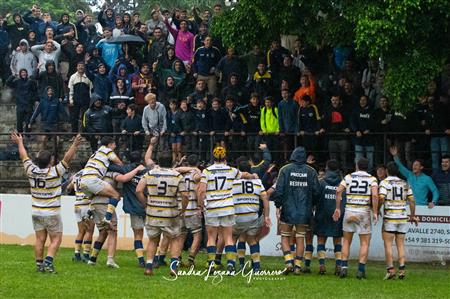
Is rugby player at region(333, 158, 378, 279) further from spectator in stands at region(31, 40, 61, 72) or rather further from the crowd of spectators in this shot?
spectator in stands at region(31, 40, 61, 72)

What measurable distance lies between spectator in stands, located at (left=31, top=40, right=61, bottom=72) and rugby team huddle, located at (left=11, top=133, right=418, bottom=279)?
1037 cm

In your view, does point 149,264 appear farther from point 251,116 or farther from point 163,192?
point 251,116

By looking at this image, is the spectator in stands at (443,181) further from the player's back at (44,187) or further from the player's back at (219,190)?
the player's back at (44,187)

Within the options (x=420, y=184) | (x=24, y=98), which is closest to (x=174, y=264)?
(x=420, y=184)

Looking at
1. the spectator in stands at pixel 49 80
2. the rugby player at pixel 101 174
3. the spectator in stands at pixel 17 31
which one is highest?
the spectator in stands at pixel 17 31

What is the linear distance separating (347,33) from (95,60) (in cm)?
963

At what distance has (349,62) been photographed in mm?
27844

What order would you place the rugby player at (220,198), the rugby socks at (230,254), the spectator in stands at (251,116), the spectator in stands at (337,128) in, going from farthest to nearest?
the spectator in stands at (251,116) < the spectator in stands at (337,128) < the rugby player at (220,198) < the rugby socks at (230,254)

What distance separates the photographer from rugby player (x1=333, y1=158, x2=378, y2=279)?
862 inches

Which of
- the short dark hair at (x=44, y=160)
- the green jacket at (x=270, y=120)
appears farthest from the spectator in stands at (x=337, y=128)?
the short dark hair at (x=44, y=160)

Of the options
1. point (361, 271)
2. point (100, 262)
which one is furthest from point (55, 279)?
point (361, 271)

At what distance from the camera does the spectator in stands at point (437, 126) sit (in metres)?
25.9

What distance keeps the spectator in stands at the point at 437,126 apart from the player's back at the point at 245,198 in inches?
226

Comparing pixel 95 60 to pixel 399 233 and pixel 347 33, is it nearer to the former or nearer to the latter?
pixel 347 33
